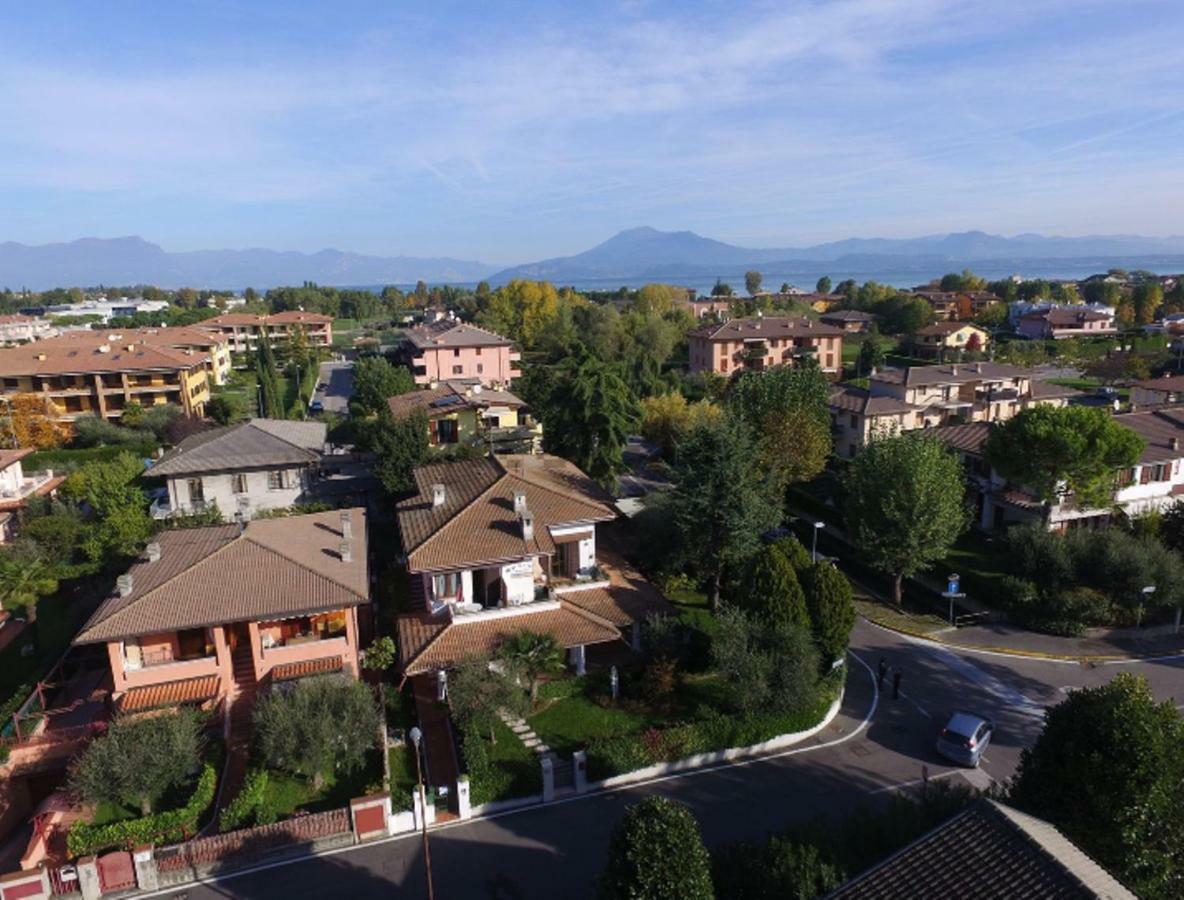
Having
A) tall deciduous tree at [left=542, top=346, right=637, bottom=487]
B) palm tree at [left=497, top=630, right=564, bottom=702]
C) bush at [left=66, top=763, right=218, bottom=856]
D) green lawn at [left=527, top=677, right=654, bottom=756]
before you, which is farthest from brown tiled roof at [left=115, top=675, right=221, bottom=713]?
tall deciduous tree at [left=542, top=346, right=637, bottom=487]

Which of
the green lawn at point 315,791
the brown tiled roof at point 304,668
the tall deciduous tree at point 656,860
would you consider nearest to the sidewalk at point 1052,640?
the tall deciduous tree at point 656,860

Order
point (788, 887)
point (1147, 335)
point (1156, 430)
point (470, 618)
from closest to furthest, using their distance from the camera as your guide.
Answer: point (788, 887), point (470, 618), point (1156, 430), point (1147, 335)

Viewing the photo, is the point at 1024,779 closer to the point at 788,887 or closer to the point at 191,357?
the point at 788,887

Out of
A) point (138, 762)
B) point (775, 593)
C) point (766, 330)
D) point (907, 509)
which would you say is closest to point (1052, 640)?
point (907, 509)

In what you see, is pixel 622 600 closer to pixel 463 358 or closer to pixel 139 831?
pixel 139 831

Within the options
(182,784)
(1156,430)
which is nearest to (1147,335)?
(1156,430)
